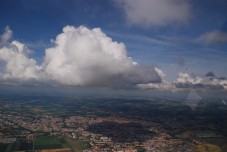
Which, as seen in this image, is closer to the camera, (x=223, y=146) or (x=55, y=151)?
(x=55, y=151)

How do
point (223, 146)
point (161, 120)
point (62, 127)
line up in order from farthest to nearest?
1. point (161, 120)
2. point (62, 127)
3. point (223, 146)

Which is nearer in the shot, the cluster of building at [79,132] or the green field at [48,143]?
the green field at [48,143]

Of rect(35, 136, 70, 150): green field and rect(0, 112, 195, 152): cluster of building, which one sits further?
rect(0, 112, 195, 152): cluster of building

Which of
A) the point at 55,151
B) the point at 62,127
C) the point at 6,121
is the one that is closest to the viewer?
the point at 55,151

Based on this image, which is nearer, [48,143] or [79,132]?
[48,143]

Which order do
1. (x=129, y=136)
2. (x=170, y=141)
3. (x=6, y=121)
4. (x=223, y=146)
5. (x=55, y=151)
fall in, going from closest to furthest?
1. (x=55, y=151)
2. (x=223, y=146)
3. (x=170, y=141)
4. (x=129, y=136)
5. (x=6, y=121)

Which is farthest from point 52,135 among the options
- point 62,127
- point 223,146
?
point 223,146

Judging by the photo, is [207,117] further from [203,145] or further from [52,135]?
[52,135]

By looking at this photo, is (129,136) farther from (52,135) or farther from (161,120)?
(161,120)

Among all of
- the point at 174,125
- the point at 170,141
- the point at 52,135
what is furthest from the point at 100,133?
the point at 174,125
